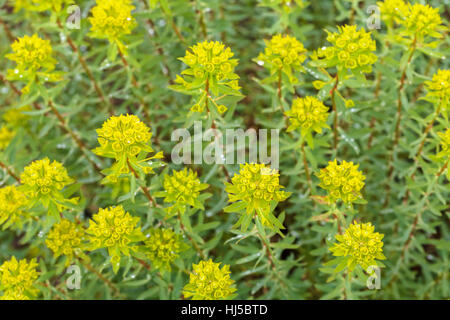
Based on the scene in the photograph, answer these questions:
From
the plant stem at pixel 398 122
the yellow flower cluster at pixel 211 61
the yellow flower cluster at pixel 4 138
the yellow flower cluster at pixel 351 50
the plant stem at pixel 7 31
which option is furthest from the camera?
the plant stem at pixel 7 31

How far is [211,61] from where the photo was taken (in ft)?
8.29

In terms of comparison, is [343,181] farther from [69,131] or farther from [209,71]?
[69,131]

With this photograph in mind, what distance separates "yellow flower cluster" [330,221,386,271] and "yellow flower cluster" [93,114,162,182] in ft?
3.92

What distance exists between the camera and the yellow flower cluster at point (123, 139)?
94.7 inches

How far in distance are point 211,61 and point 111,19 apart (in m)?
0.94

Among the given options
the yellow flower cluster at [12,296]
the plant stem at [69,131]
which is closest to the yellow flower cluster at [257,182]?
the yellow flower cluster at [12,296]

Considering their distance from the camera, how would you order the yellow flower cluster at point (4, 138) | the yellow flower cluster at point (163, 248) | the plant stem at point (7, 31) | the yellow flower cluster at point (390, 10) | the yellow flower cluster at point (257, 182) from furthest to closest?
the plant stem at point (7, 31) → the yellow flower cluster at point (4, 138) → the yellow flower cluster at point (390, 10) → the yellow flower cluster at point (163, 248) → the yellow flower cluster at point (257, 182)

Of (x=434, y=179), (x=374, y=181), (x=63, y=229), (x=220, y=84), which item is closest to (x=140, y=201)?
(x=63, y=229)

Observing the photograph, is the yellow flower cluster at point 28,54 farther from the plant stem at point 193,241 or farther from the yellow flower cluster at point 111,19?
the plant stem at point 193,241

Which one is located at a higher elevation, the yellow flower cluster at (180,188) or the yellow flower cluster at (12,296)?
the yellow flower cluster at (180,188)

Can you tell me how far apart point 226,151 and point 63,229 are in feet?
3.94

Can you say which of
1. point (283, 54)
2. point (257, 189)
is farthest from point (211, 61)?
point (257, 189)

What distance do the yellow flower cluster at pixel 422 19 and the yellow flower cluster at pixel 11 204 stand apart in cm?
270

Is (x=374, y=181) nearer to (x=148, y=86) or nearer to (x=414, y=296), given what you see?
(x=414, y=296)
